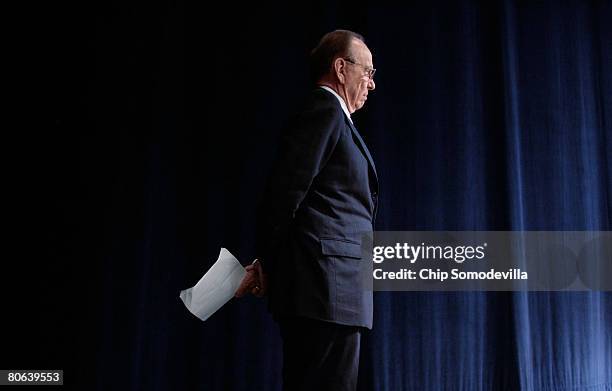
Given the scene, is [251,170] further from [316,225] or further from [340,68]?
[316,225]

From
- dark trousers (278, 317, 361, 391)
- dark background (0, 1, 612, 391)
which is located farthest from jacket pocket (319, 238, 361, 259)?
dark background (0, 1, 612, 391)

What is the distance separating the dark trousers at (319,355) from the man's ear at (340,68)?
507 mm

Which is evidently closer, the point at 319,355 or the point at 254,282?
the point at 319,355

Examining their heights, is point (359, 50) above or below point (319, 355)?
above

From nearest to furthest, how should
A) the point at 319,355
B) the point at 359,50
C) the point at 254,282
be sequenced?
the point at 319,355 < the point at 254,282 < the point at 359,50

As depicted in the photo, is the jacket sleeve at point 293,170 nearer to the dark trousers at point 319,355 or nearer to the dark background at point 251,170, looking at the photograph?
the dark trousers at point 319,355

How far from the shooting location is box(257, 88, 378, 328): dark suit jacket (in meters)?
1.12

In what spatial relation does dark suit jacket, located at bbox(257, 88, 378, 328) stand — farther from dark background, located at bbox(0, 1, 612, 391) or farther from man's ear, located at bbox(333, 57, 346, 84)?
dark background, located at bbox(0, 1, 612, 391)

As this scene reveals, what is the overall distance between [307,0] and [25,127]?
1323 millimetres

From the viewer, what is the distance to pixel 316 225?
1133 mm

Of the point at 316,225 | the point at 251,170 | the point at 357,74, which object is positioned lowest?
the point at 316,225

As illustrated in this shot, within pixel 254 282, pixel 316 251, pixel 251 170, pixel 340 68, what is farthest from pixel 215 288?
pixel 251 170

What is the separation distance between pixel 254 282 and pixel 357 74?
48 centimetres

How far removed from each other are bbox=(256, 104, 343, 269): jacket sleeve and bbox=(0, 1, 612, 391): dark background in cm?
141
